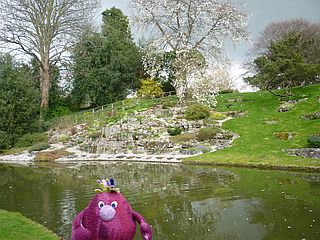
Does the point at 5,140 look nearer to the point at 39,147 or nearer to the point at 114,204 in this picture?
the point at 39,147

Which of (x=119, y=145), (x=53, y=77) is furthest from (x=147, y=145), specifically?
(x=53, y=77)

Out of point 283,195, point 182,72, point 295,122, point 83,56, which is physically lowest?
point 283,195

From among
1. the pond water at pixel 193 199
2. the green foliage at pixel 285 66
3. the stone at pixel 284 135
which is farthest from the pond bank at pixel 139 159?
the green foliage at pixel 285 66

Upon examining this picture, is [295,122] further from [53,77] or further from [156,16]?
[53,77]

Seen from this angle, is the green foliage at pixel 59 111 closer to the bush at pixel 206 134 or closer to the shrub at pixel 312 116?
the bush at pixel 206 134

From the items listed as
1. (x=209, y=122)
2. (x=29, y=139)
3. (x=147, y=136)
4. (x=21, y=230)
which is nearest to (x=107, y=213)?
(x=21, y=230)

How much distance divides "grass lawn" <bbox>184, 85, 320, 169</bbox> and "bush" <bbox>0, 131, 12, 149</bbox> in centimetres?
1916

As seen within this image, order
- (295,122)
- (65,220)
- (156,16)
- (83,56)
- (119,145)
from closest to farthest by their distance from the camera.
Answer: (65,220)
(295,122)
(119,145)
(156,16)
(83,56)

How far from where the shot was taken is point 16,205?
1131 cm

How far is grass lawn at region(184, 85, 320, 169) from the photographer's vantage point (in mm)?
17250

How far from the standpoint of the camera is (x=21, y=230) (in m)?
7.76

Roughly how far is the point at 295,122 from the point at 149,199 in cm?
1601

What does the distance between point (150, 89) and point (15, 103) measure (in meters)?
14.9

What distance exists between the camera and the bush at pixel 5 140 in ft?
98.3
